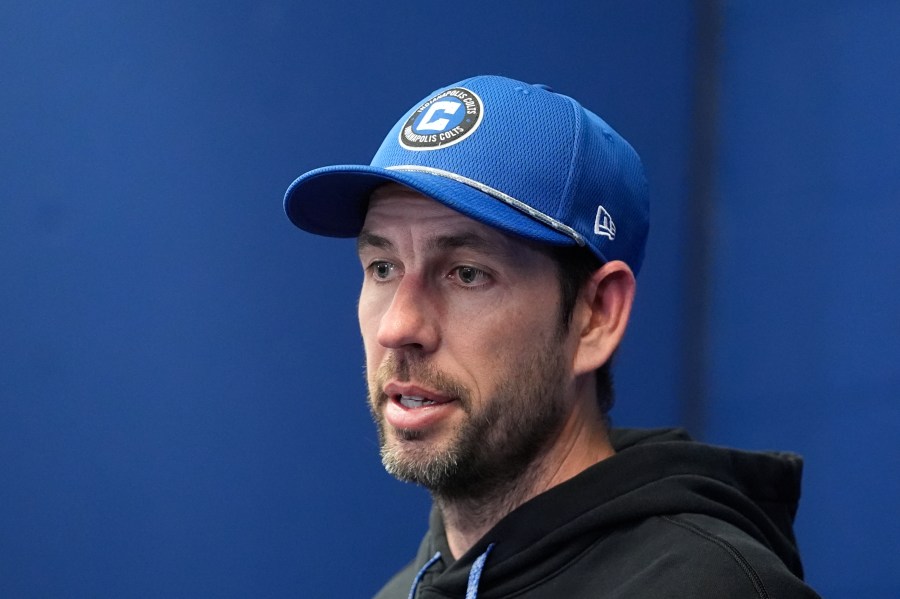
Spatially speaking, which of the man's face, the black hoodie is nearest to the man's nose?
the man's face

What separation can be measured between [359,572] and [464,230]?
0.99 metres

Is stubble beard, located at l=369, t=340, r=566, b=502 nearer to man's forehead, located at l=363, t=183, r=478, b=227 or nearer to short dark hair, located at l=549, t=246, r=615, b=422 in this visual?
short dark hair, located at l=549, t=246, r=615, b=422

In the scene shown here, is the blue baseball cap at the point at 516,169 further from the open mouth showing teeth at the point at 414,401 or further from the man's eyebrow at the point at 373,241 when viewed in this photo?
the open mouth showing teeth at the point at 414,401

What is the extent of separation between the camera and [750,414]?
2.13 metres

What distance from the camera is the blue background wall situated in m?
1.75

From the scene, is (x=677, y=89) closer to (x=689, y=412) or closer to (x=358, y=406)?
(x=689, y=412)

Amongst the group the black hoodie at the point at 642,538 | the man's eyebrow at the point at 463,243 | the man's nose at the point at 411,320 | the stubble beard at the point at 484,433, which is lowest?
the black hoodie at the point at 642,538

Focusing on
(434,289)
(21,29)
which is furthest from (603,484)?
(21,29)

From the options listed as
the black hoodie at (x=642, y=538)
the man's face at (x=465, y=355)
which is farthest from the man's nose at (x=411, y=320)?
the black hoodie at (x=642, y=538)

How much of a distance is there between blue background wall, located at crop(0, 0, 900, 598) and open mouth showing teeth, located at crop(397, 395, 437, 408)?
0.72m

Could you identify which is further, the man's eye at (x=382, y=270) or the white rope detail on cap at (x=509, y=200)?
the man's eye at (x=382, y=270)

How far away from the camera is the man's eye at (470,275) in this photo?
4.01 feet

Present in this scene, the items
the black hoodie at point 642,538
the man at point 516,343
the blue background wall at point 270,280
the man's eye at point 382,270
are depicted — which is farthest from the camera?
the blue background wall at point 270,280

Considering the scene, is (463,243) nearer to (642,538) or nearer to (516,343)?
(516,343)
